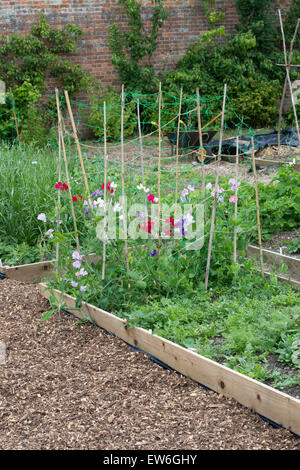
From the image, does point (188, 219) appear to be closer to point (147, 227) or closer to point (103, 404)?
point (147, 227)

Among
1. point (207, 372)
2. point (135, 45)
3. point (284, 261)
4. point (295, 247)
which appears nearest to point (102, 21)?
point (135, 45)

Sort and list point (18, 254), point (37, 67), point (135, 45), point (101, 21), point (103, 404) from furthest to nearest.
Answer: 1. point (135, 45)
2. point (101, 21)
3. point (37, 67)
4. point (18, 254)
5. point (103, 404)

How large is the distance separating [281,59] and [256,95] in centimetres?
119

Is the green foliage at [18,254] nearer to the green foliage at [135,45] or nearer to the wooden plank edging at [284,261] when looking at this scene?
the wooden plank edging at [284,261]

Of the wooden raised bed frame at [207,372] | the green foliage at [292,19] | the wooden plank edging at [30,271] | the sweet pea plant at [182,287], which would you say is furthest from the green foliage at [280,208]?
the green foliage at [292,19]

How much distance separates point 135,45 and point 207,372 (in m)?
10.3

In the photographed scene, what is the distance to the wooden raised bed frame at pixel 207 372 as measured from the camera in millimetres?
2600

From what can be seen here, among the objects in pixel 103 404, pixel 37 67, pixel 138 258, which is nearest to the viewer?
pixel 103 404

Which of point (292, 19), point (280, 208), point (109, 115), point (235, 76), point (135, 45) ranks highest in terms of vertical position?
point (292, 19)

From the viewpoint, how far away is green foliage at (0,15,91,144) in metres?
11.0

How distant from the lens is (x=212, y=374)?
2.97 metres

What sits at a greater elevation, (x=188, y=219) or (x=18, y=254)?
(x=188, y=219)

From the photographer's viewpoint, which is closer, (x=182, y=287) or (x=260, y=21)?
(x=182, y=287)

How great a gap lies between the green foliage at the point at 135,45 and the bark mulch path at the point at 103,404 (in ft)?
30.0
